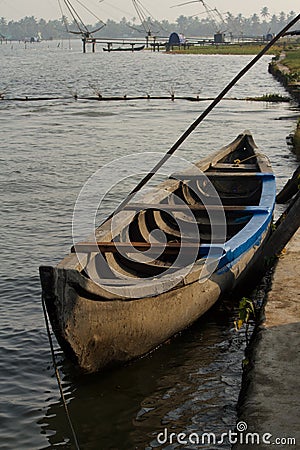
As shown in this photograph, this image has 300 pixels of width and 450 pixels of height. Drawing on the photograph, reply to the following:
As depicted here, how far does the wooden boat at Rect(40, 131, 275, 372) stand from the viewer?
607cm

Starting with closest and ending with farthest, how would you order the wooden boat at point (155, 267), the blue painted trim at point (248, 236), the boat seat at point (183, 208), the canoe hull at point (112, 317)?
the canoe hull at point (112, 317)
the wooden boat at point (155, 267)
the blue painted trim at point (248, 236)
the boat seat at point (183, 208)

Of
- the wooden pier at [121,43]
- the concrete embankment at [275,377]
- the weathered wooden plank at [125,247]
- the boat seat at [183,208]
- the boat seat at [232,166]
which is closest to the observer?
the concrete embankment at [275,377]

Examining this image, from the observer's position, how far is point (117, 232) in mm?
8000

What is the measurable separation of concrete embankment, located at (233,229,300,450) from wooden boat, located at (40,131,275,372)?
770 millimetres

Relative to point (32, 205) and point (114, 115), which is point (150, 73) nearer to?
point (114, 115)

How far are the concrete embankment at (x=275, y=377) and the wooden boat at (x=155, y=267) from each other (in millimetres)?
770

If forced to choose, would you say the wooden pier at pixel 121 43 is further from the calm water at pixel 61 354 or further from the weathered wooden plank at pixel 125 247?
the weathered wooden plank at pixel 125 247

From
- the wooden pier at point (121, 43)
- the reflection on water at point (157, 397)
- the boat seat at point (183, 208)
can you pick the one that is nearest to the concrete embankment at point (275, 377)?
the reflection on water at point (157, 397)

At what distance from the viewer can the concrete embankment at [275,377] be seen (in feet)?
16.5

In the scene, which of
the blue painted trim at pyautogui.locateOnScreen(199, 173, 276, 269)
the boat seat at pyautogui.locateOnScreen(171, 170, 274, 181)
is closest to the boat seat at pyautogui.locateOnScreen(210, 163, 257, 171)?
the boat seat at pyautogui.locateOnScreen(171, 170, 274, 181)

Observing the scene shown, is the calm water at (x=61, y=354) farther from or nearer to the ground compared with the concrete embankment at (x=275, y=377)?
nearer to the ground

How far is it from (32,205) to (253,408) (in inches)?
378

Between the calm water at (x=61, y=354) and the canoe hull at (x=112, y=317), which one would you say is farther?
the calm water at (x=61, y=354)

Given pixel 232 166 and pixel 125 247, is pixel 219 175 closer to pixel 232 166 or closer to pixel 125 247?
pixel 232 166
